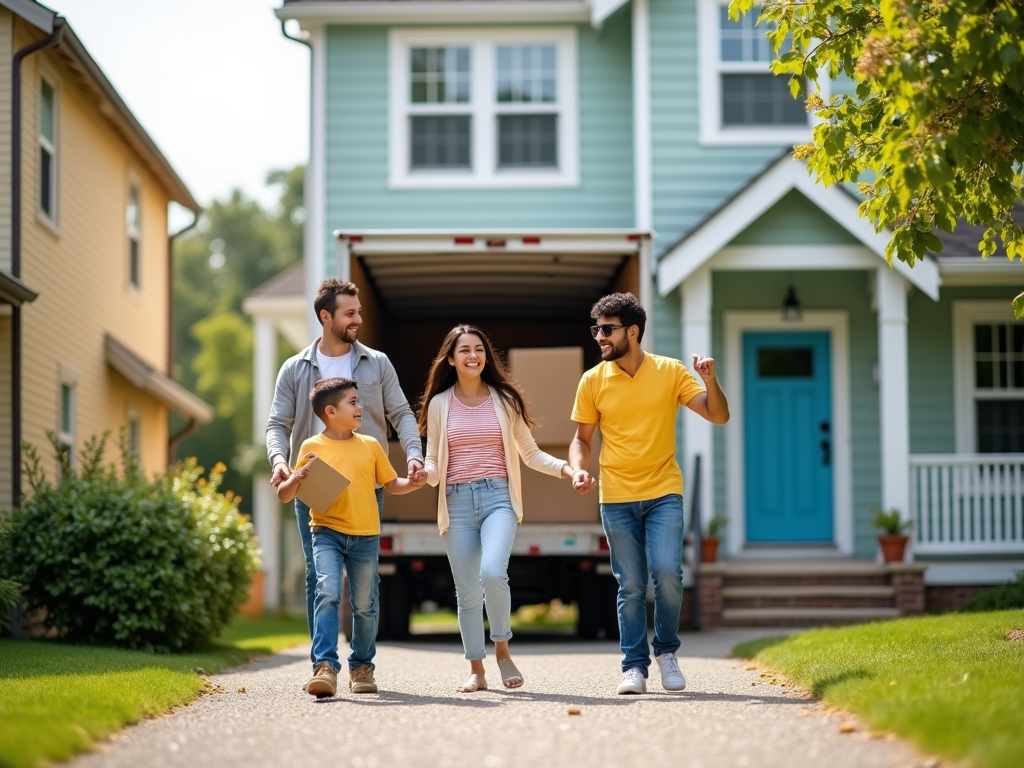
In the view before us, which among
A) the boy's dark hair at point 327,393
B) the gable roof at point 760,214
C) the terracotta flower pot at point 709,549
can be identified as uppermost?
the gable roof at point 760,214

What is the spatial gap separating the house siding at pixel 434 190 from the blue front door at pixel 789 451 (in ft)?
7.67

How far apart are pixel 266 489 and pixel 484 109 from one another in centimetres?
1201

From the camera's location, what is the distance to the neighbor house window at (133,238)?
18438 mm

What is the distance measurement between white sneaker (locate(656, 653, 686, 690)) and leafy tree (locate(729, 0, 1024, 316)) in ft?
8.21

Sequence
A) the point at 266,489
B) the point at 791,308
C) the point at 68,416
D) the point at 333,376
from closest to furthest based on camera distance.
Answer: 1. the point at 333,376
2. the point at 791,308
3. the point at 68,416
4. the point at 266,489

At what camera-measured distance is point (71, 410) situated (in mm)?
15492

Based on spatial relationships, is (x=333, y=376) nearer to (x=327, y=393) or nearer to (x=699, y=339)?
(x=327, y=393)

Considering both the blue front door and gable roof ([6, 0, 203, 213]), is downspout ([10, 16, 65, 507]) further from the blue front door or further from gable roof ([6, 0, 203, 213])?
the blue front door

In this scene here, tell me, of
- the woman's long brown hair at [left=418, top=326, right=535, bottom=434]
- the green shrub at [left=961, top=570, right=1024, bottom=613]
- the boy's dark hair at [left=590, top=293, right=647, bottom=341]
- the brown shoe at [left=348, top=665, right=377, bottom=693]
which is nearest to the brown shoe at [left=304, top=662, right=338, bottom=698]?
the brown shoe at [left=348, top=665, right=377, bottom=693]

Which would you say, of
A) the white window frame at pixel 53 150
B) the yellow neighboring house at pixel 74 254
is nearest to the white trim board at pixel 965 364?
the yellow neighboring house at pixel 74 254

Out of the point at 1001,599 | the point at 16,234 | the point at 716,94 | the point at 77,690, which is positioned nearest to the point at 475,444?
the point at 77,690

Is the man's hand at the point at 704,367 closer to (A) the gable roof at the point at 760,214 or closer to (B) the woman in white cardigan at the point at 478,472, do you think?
(B) the woman in white cardigan at the point at 478,472

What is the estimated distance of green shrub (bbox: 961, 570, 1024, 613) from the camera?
1071cm

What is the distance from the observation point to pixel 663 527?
6.93 meters
